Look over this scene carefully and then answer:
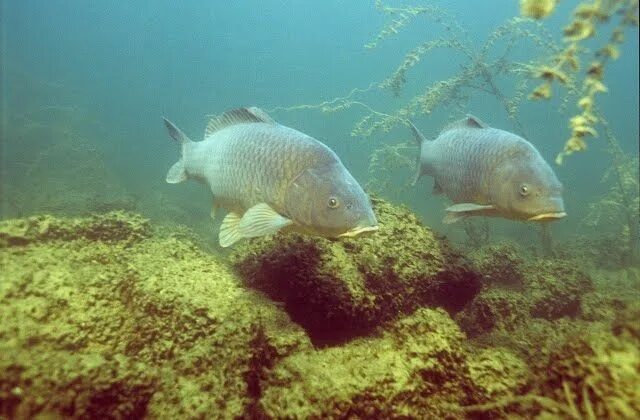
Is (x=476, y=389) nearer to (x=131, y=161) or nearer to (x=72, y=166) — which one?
(x=72, y=166)

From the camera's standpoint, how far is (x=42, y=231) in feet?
12.2

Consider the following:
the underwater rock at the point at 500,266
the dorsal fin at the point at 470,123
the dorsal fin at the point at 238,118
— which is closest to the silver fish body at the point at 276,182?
the dorsal fin at the point at 238,118

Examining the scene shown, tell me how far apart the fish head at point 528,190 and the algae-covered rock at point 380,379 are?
1.54 meters

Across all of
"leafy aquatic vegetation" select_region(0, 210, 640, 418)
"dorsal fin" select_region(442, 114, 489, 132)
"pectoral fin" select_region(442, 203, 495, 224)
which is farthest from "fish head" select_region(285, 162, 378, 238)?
"dorsal fin" select_region(442, 114, 489, 132)

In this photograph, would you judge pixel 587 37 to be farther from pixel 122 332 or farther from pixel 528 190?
pixel 122 332

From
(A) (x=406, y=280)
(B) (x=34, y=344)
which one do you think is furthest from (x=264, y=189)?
(B) (x=34, y=344)

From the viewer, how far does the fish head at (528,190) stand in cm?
368

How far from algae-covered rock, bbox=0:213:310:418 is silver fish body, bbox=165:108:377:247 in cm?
68

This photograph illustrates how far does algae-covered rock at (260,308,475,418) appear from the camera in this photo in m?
2.48

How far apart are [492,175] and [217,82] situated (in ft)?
406

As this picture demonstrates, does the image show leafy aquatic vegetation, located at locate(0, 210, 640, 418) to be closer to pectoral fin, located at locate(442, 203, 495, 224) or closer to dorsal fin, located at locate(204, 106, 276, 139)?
pectoral fin, located at locate(442, 203, 495, 224)

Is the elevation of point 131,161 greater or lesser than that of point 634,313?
greater

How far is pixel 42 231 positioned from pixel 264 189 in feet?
7.53

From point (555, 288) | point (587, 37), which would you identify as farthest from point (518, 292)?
point (587, 37)
